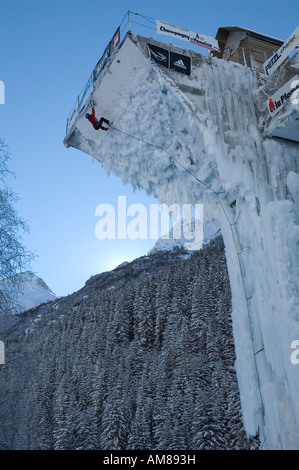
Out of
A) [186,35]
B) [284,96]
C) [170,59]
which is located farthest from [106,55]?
[284,96]

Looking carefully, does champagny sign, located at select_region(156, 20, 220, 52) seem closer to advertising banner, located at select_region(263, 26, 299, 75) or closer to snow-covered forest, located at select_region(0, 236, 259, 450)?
advertising banner, located at select_region(263, 26, 299, 75)

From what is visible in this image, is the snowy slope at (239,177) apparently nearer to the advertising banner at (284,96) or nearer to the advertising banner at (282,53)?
the advertising banner at (282,53)

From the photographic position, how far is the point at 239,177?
33.8 ft

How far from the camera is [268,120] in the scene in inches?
422

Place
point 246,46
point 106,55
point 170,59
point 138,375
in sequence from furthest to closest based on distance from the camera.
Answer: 1. point 138,375
2. point 246,46
3. point 106,55
4. point 170,59

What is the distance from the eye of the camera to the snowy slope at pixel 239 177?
8852mm

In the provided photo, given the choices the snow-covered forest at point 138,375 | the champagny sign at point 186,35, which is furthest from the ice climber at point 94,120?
the snow-covered forest at point 138,375

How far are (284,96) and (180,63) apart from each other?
294 cm

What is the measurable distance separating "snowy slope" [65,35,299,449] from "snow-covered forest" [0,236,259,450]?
944cm

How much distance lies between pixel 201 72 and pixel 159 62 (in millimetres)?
1279

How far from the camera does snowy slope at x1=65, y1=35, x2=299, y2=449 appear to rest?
8852 millimetres

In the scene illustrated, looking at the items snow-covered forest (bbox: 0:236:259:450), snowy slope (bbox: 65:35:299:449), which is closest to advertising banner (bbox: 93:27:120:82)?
snowy slope (bbox: 65:35:299:449)

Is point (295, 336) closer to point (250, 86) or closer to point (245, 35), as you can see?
point (250, 86)

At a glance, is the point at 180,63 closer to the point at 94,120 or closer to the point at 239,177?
the point at 94,120
